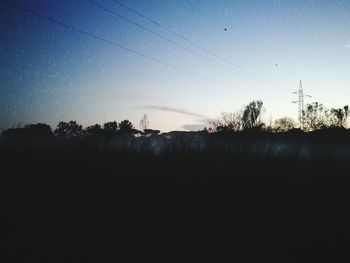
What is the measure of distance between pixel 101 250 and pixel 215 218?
6.81 feet

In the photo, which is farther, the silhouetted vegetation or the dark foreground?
the silhouetted vegetation

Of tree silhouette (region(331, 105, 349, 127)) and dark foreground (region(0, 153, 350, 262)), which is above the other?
tree silhouette (region(331, 105, 349, 127))

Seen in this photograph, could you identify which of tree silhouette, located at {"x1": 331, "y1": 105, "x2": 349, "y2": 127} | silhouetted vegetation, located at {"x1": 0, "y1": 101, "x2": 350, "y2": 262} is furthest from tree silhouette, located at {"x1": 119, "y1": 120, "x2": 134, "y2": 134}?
tree silhouette, located at {"x1": 331, "y1": 105, "x2": 349, "y2": 127}

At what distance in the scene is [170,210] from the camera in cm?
505

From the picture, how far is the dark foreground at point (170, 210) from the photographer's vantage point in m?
3.78

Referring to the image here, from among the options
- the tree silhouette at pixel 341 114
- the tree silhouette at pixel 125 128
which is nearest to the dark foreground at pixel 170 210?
the tree silhouette at pixel 125 128

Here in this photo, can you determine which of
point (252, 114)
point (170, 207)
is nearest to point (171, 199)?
point (170, 207)

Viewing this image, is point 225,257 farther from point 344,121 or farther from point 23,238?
point 344,121

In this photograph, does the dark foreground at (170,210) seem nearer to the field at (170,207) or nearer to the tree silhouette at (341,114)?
the field at (170,207)

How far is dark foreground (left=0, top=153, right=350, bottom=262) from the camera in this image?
12.4 ft

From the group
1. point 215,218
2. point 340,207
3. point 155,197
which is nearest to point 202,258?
point 215,218

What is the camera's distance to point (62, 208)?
5027 mm

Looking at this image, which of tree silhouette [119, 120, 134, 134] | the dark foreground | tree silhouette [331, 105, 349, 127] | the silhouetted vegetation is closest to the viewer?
the dark foreground

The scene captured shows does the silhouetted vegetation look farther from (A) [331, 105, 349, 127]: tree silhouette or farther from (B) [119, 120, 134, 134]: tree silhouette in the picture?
(A) [331, 105, 349, 127]: tree silhouette
